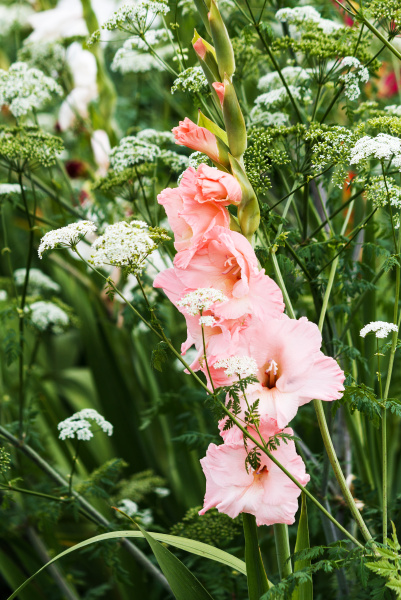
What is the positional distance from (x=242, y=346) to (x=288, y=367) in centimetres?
6

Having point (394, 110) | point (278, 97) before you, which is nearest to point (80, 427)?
point (278, 97)

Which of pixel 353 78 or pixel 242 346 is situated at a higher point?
pixel 353 78

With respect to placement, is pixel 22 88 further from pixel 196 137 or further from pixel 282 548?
pixel 282 548

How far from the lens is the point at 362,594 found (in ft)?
3.07

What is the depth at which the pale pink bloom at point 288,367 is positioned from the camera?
0.66 metres

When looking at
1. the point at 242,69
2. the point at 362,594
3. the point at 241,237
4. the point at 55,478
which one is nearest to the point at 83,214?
the point at 242,69

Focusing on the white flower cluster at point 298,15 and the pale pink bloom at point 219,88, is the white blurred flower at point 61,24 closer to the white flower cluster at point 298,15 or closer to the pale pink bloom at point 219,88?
the white flower cluster at point 298,15

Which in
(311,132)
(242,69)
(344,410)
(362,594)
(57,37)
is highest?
(57,37)

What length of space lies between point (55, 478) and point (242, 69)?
0.83m

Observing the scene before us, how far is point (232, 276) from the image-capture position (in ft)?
2.32

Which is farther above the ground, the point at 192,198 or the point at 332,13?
the point at 332,13

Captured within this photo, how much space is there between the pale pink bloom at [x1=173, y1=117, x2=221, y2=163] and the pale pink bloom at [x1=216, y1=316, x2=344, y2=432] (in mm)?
201

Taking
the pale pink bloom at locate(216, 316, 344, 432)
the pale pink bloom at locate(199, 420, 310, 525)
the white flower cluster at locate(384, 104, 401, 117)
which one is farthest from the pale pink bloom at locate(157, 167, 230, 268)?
the white flower cluster at locate(384, 104, 401, 117)

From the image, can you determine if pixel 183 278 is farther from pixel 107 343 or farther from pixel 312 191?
pixel 107 343
